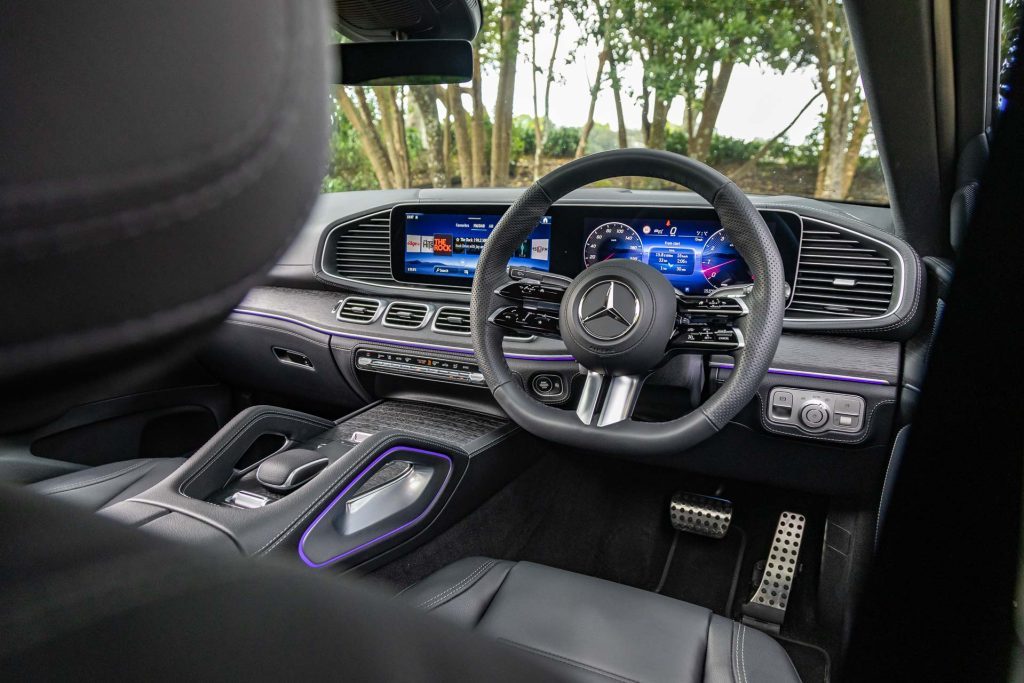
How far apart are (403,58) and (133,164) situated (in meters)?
1.35

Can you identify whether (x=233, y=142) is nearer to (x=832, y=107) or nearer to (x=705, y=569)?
(x=705, y=569)

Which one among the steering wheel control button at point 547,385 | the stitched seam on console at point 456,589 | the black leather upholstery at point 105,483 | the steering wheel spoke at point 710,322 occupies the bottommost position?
the black leather upholstery at point 105,483

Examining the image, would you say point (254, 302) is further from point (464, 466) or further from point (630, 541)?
point (630, 541)

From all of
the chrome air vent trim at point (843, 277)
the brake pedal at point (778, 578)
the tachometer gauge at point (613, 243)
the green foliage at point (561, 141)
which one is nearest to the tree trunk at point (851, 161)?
the chrome air vent trim at point (843, 277)

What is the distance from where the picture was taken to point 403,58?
1496 mm

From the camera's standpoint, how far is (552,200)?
68.6 inches

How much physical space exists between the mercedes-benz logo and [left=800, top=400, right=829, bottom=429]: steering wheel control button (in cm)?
61

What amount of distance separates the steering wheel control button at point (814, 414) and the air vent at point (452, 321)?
1.04 m

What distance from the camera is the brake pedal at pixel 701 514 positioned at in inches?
90.7

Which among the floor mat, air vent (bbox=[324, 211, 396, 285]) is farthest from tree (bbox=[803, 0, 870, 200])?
air vent (bbox=[324, 211, 396, 285])

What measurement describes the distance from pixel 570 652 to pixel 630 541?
46.4 inches

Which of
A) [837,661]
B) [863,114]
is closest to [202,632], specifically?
[863,114]

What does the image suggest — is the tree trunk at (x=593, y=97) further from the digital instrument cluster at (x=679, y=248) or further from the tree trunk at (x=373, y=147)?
the digital instrument cluster at (x=679, y=248)

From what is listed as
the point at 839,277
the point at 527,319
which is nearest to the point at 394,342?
the point at 527,319
